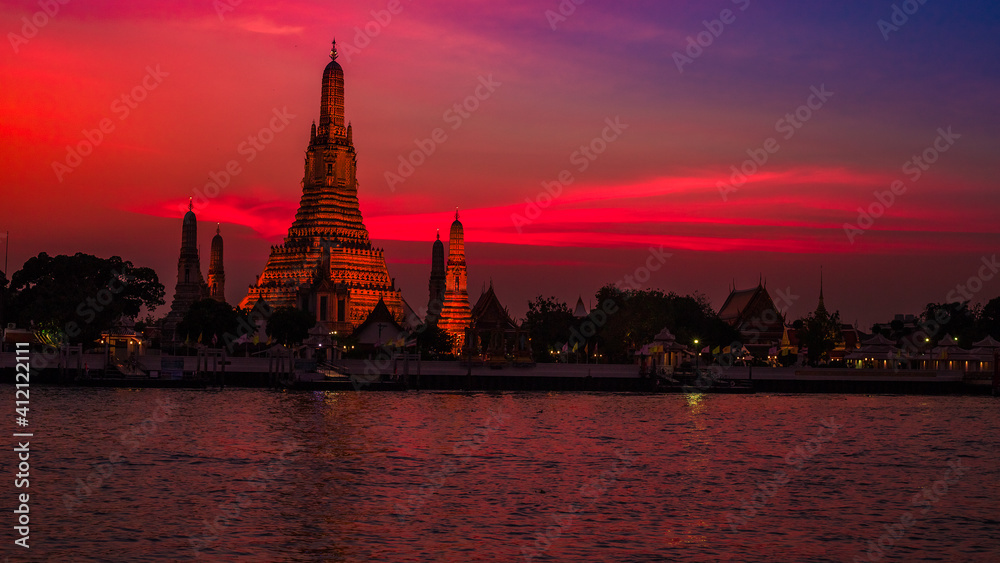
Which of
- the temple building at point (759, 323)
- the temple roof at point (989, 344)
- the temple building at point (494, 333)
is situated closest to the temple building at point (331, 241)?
the temple building at point (494, 333)

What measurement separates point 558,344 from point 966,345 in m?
45.5

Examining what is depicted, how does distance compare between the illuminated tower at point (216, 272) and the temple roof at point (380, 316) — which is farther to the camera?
the illuminated tower at point (216, 272)

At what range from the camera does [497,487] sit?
116ft

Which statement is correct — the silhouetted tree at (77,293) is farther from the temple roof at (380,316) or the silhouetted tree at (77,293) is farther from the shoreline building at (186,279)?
the temple roof at (380,316)

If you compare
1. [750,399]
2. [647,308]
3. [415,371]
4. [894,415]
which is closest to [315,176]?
[647,308]

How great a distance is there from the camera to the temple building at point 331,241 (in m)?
134

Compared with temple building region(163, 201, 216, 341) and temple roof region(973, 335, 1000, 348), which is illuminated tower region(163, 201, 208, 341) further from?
temple roof region(973, 335, 1000, 348)

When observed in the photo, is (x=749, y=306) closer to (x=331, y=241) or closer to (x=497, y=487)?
(x=331, y=241)

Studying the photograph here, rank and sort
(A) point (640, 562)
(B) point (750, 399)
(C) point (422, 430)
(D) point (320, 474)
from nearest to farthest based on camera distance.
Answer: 1. (A) point (640, 562)
2. (D) point (320, 474)
3. (C) point (422, 430)
4. (B) point (750, 399)

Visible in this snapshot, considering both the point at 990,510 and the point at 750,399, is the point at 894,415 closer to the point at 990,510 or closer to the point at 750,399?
the point at 750,399

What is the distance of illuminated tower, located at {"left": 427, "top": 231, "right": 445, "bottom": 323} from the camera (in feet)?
501

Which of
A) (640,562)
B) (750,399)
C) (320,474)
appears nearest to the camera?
(640,562)

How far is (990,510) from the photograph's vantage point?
32.6m

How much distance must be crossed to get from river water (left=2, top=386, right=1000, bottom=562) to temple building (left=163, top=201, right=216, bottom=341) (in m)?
68.3
